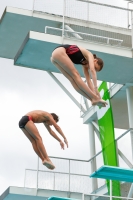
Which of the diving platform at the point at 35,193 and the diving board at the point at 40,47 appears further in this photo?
the diving platform at the point at 35,193

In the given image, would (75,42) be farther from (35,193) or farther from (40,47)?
(35,193)

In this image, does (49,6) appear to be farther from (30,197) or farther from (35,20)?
(30,197)

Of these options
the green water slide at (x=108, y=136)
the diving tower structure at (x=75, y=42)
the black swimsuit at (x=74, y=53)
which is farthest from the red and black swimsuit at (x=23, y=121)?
the green water slide at (x=108, y=136)

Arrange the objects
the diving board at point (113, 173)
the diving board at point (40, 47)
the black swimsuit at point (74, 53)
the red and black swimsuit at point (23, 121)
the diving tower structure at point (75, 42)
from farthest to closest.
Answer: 1. the diving tower structure at point (75, 42)
2. the diving board at point (40, 47)
3. the red and black swimsuit at point (23, 121)
4. the diving board at point (113, 173)
5. the black swimsuit at point (74, 53)

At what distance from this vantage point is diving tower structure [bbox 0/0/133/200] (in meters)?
15.1

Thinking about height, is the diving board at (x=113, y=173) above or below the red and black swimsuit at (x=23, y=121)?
below

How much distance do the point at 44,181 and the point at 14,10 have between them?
606cm

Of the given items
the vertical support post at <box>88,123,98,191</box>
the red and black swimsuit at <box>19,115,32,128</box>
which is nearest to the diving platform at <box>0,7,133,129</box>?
the vertical support post at <box>88,123,98,191</box>

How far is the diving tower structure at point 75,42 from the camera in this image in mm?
15125

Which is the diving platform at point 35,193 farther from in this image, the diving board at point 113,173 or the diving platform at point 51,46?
the diving board at point 113,173

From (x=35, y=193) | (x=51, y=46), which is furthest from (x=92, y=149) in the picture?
(x=51, y=46)

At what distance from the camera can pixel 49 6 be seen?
1670cm

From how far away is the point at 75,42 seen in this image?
15.2 meters

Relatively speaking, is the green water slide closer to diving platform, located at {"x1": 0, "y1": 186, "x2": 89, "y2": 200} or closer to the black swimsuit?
diving platform, located at {"x1": 0, "y1": 186, "x2": 89, "y2": 200}
